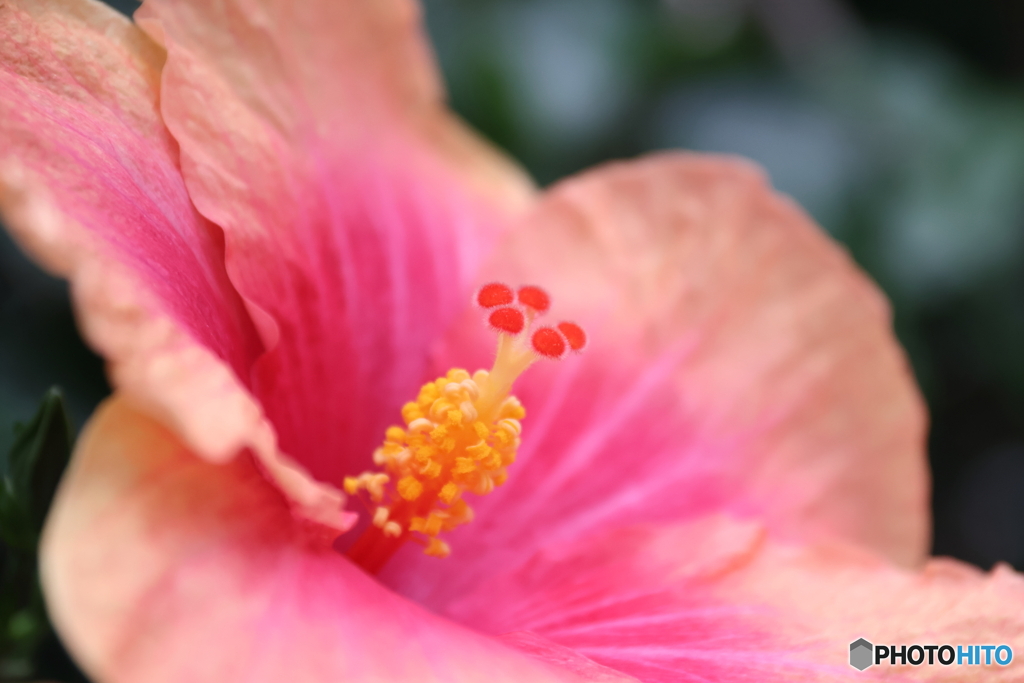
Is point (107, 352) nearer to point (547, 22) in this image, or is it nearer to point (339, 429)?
point (339, 429)

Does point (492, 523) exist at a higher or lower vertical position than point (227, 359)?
lower

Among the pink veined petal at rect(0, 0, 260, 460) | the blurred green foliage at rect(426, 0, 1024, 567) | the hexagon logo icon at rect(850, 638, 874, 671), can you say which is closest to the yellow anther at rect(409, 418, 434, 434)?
the pink veined petal at rect(0, 0, 260, 460)

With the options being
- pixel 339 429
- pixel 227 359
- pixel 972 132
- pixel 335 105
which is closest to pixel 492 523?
pixel 339 429

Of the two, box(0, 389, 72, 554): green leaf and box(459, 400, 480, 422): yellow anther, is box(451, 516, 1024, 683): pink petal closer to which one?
box(459, 400, 480, 422): yellow anther

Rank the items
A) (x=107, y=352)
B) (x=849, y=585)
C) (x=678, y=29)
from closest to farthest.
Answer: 1. (x=107, y=352)
2. (x=849, y=585)
3. (x=678, y=29)

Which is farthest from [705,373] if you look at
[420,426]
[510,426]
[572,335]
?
[420,426]
